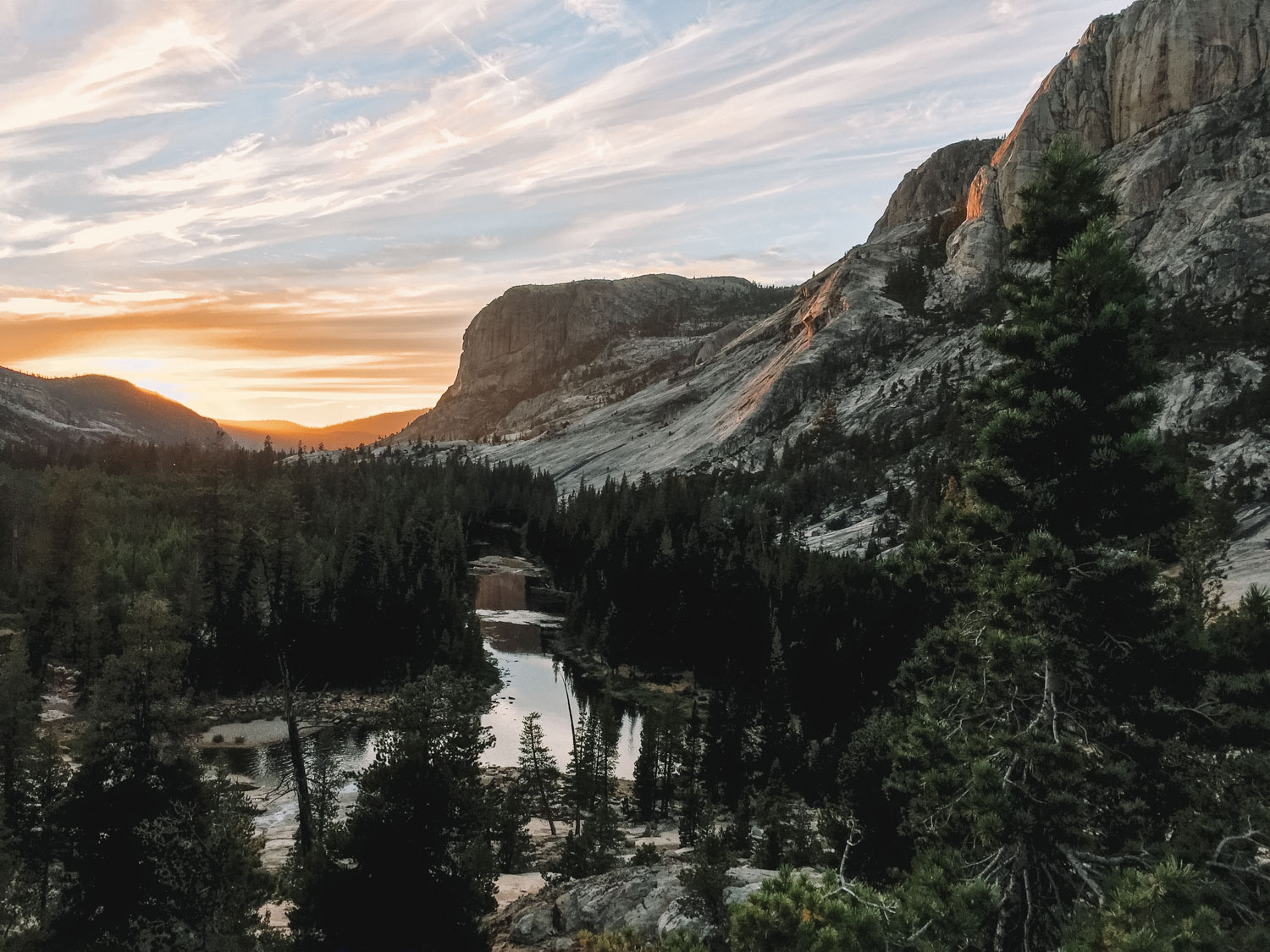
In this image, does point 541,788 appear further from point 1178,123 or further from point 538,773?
point 1178,123

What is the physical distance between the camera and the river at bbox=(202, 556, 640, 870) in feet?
150

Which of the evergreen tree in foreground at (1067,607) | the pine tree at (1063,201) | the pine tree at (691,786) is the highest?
the pine tree at (1063,201)

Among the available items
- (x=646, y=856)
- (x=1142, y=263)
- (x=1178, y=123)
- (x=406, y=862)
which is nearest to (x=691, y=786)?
(x=646, y=856)

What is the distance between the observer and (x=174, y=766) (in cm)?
2080

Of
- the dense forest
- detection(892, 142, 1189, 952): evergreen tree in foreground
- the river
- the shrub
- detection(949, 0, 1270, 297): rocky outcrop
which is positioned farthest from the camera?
detection(949, 0, 1270, 297): rocky outcrop

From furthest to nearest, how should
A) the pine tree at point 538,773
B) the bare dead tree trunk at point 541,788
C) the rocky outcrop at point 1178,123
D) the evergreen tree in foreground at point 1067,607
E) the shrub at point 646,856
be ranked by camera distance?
the rocky outcrop at point 1178,123
the pine tree at point 538,773
the bare dead tree trunk at point 541,788
the shrub at point 646,856
the evergreen tree in foreground at point 1067,607

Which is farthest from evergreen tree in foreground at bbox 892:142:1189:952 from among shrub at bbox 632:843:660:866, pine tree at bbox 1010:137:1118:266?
shrub at bbox 632:843:660:866

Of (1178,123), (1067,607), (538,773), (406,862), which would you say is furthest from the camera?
(1178,123)

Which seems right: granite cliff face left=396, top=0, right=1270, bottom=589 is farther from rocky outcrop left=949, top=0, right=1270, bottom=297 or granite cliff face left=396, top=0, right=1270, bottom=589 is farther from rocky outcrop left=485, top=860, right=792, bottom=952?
rocky outcrop left=485, top=860, right=792, bottom=952

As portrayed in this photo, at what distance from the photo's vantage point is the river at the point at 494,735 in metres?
45.8

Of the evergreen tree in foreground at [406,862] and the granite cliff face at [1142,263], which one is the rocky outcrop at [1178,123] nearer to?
the granite cliff face at [1142,263]

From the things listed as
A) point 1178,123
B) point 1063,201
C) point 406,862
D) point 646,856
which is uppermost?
point 1178,123

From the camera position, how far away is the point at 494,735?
120 feet

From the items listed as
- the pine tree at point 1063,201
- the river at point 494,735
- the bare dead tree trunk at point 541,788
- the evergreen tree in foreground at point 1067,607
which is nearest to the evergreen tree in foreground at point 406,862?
the evergreen tree in foreground at point 1067,607
